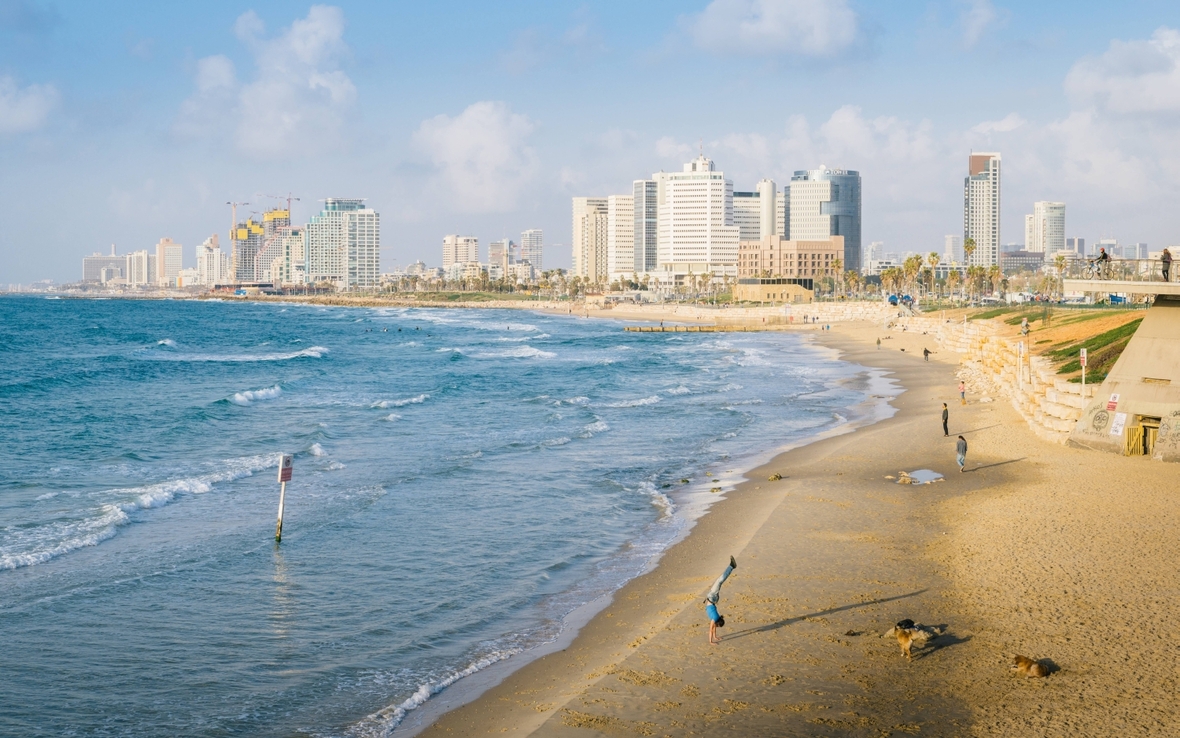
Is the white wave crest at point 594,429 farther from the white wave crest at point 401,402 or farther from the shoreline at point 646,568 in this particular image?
the white wave crest at point 401,402

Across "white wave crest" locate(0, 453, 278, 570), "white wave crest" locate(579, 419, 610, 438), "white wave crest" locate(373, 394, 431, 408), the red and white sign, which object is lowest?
"white wave crest" locate(0, 453, 278, 570)

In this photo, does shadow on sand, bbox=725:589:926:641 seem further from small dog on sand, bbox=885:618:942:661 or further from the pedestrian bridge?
the pedestrian bridge

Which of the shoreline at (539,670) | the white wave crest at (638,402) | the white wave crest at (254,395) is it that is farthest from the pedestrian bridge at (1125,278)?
the white wave crest at (254,395)

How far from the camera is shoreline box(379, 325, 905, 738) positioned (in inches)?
527

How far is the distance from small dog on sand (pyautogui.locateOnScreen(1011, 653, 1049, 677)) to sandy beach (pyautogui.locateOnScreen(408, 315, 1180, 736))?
0.15 meters

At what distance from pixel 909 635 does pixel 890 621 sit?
4.97 feet

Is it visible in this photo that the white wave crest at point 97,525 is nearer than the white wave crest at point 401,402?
Yes

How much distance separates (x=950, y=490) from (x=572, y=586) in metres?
12.0

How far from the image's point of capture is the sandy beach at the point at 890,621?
1244 cm

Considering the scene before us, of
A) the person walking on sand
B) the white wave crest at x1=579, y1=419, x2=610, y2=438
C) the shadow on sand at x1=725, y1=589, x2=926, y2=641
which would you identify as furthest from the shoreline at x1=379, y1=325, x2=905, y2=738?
the white wave crest at x1=579, y1=419, x2=610, y2=438

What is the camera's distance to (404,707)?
1335 centimetres

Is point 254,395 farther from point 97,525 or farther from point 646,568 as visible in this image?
point 646,568

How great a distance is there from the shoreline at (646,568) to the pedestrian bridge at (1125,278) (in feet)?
33.7

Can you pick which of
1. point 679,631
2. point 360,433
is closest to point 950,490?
point 679,631
